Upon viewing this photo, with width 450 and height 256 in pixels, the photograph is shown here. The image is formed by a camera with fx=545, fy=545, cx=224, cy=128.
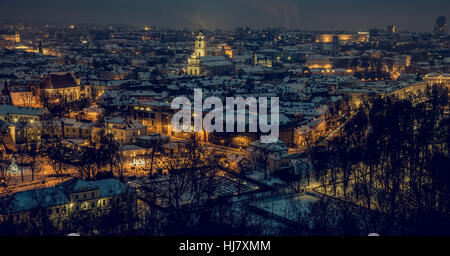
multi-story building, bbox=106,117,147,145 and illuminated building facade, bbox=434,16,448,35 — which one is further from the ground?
illuminated building facade, bbox=434,16,448,35

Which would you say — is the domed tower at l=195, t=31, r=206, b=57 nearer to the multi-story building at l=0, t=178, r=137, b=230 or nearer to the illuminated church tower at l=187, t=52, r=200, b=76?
the illuminated church tower at l=187, t=52, r=200, b=76

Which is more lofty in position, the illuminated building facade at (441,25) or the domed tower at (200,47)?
the illuminated building facade at (441,25)

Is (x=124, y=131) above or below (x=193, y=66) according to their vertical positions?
below

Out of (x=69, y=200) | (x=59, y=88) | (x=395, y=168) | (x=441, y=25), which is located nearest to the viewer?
(x=69, y=200)

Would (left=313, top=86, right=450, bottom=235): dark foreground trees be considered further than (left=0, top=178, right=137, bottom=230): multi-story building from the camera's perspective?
Yes

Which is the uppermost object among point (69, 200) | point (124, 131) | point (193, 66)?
point (193, 66)

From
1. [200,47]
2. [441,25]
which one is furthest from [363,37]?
[200,47]

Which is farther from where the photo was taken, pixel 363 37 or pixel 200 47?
pixel 363 37

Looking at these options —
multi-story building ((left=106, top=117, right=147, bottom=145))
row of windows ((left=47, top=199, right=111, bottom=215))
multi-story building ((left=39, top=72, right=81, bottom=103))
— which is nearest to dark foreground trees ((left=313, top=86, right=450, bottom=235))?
row of windows ((left=47, top=199, right=111, bottom=215))

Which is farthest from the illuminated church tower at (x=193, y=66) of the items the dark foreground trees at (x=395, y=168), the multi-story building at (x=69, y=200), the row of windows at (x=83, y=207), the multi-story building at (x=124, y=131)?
the row of windows at (x=83, y=207)

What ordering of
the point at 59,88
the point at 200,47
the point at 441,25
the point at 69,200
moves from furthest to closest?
1. the point at 441,25
2. the point at 200,47
3. the point at 59,88
4. the point at 69,200

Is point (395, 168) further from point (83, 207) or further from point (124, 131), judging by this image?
point (124, 131)

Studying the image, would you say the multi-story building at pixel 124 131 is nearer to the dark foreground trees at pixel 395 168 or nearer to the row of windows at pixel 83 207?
the dark foreground trees at pixel 395 168
